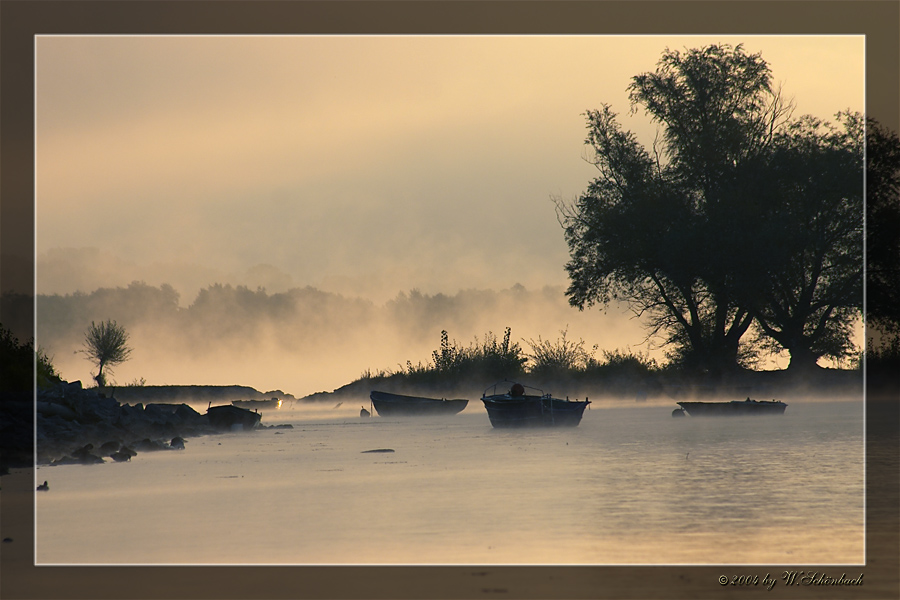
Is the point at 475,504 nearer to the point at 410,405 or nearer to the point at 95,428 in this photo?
the point at 95,428

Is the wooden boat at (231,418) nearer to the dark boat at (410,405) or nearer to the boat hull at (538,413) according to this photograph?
the dark boat at (410,405)

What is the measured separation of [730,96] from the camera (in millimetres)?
49312

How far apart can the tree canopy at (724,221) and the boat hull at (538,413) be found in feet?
44.0

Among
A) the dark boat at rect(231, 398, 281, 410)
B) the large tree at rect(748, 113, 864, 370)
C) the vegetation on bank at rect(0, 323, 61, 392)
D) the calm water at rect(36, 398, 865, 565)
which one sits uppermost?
the large tree at rect(748, 113, 864, 370)

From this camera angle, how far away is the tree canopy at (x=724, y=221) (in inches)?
1871

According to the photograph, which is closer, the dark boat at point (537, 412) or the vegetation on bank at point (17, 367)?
the vegetation on bank at point (17, 367)

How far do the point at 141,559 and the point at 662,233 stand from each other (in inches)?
1563

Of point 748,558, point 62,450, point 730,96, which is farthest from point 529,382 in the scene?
point 748,558

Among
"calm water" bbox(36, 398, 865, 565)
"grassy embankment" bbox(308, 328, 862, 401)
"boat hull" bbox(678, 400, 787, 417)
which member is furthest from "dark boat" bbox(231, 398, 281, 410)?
"calm water" bbox(36, 398, 865, 565)

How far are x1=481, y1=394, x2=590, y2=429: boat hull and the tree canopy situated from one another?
13397mm

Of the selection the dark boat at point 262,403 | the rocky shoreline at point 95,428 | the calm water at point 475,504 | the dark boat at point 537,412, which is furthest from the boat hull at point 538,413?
the dark boat at point 262,403

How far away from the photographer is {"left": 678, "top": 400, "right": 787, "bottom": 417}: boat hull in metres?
41.9

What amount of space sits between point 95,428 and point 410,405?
73.8 feet

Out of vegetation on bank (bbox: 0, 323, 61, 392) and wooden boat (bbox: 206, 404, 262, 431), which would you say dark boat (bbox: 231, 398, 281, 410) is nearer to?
wooden boat (bbox: 206, 404, 262, 431)
